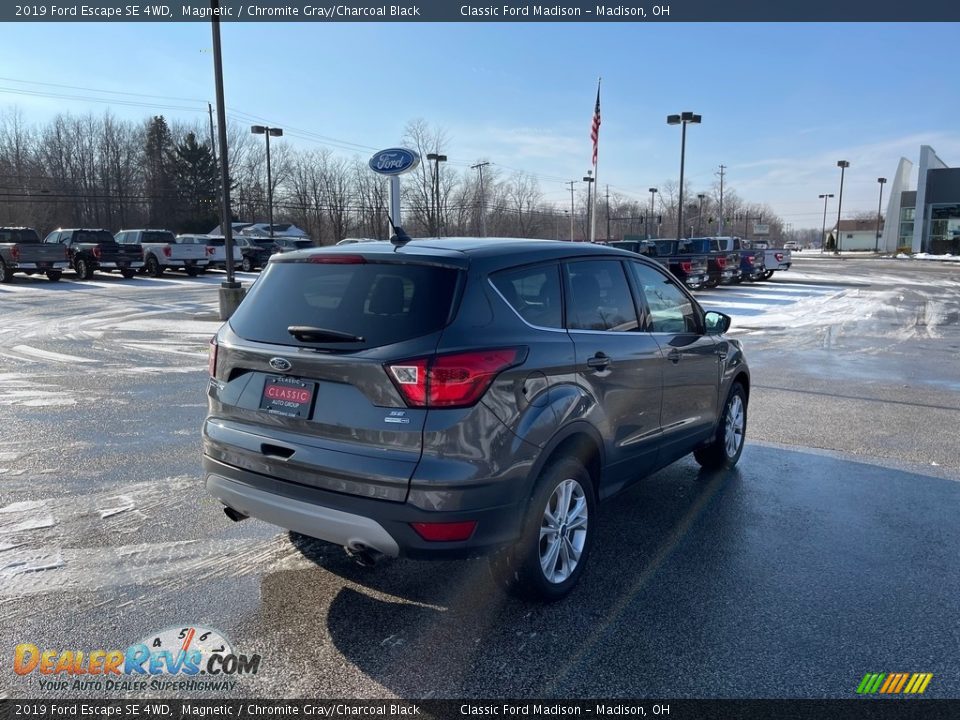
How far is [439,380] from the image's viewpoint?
298cm

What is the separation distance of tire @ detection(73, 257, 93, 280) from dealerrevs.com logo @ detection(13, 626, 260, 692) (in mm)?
28554

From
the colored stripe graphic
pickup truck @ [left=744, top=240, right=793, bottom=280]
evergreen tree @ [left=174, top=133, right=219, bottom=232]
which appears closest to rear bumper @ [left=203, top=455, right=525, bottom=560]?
the colored stripe graphic

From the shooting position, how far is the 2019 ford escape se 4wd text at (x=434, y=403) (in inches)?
118

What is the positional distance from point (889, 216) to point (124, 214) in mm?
86470

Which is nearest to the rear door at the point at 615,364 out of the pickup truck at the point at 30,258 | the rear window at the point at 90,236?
the pickup truck at the point at 30,258

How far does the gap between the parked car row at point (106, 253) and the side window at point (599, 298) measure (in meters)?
22.5

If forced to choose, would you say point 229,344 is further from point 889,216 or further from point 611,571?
point 889,216

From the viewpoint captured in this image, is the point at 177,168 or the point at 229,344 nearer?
the point at 229,344

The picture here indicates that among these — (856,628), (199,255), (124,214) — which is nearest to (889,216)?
(199,255)

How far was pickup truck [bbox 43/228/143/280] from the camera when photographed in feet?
89.9

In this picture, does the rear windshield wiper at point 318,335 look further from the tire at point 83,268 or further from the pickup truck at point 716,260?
the tire at point 83,268

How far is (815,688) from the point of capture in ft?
9.33

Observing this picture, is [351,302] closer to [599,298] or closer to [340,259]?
[340,259]

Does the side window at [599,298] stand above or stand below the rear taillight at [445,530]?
above
